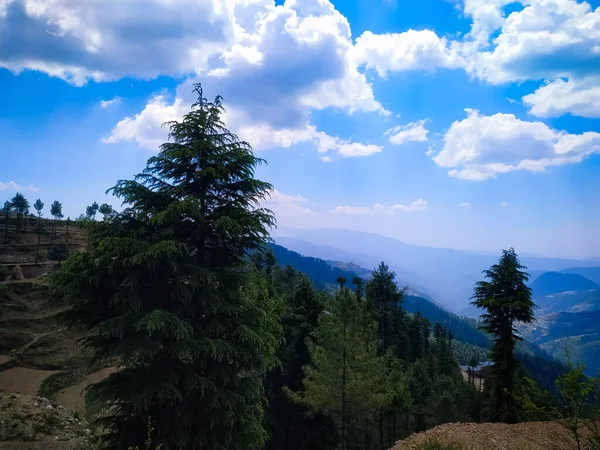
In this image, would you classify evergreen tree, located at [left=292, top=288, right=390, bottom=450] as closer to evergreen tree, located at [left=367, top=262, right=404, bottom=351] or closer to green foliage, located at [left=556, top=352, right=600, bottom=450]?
green foliage, located at [left=556, top=352, right=600, bottom=450]

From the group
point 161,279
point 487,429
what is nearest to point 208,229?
point 161,279

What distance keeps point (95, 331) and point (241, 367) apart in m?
3.70

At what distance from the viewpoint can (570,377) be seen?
28.4 feet

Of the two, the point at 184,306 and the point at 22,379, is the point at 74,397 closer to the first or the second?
the point at 22,379

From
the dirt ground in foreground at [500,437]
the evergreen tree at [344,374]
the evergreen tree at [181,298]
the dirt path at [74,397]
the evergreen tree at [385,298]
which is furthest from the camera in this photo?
the evergreen tree at [385,298]

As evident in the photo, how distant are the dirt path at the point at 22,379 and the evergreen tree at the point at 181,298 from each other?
655 inches

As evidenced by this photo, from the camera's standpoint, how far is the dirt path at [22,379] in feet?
67.2

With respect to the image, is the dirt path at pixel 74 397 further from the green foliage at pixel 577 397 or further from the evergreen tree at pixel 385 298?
the evergreen tree at pixel 385 298

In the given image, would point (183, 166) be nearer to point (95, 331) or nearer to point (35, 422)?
point (95, 331)

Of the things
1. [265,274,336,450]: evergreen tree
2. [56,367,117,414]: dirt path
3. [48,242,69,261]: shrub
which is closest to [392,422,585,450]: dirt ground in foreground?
[265,274,336,450]: evergreen tree

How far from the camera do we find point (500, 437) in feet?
40.1

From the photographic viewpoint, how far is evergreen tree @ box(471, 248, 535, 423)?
18.4 meters

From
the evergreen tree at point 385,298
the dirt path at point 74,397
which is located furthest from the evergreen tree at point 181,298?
the evergreen tree at point 385,298

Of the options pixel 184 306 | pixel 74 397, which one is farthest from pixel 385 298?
pixel 184 306
